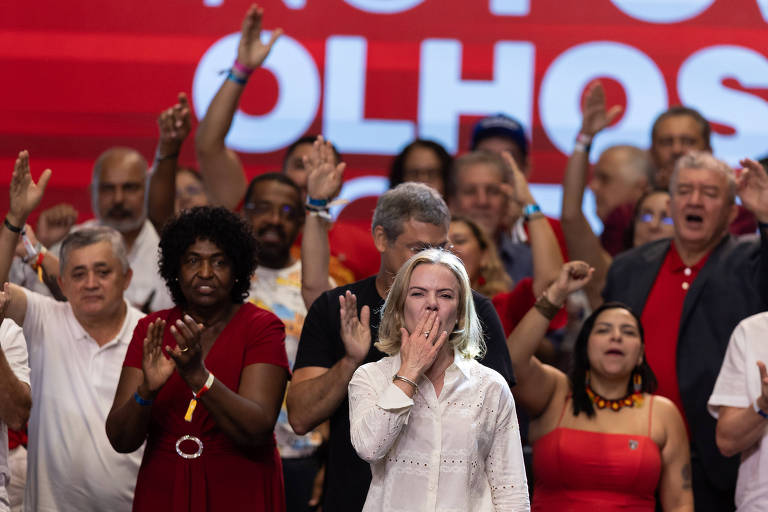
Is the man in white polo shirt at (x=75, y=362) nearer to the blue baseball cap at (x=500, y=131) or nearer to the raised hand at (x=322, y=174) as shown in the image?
the raised hand at (x=322, y=174)

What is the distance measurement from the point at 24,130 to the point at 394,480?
430 cm

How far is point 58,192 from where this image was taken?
22.0ft

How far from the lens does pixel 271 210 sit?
16.1 ft

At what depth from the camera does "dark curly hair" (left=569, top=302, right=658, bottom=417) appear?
4520 millimetres

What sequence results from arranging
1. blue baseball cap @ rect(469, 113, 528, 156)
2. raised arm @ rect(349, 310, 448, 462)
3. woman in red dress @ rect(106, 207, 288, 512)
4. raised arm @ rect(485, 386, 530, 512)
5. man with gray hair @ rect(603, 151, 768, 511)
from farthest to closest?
blue baseball cap @ rect(469, 113, 528, 156)
man with gray hair @ rect(603, 151, 768, 511)
woman in red dress @ rect(106, 207, 288, 512)
raised arm @ rect(485, 386, 530, 512)
raised arm @ rect(349, 310, 448, 462)

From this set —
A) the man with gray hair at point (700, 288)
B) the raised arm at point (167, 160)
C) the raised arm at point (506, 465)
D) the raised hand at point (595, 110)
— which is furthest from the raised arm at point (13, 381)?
the raised hand at point (595, 110)

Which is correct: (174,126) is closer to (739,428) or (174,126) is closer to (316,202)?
(316,202)

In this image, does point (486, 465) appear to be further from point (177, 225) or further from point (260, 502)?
point (177, 225)

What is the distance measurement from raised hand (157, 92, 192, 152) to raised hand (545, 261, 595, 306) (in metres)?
1.82

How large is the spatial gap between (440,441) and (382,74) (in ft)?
12.4

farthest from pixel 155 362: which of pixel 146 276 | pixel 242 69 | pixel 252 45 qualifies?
pixel 252 45

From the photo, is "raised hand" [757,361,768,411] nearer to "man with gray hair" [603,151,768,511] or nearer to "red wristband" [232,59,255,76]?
"man with gray hair" [603,151,768,511]

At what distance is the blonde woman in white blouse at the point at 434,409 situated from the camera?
312 cm

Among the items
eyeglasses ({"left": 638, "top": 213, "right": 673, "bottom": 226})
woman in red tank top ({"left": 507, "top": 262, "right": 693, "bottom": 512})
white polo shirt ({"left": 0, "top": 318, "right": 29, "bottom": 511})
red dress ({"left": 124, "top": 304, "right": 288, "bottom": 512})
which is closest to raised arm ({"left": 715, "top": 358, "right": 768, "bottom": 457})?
woman in red tank top ({"left": 507, "top": 262, "right": 693, "bottom": 512})
